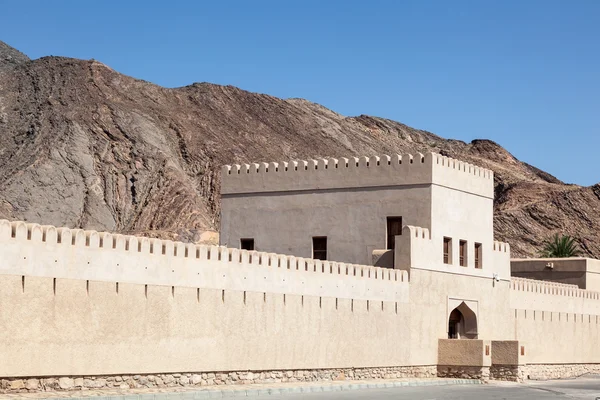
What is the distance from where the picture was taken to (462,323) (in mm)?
32125

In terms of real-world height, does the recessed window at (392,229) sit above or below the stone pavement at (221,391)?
above

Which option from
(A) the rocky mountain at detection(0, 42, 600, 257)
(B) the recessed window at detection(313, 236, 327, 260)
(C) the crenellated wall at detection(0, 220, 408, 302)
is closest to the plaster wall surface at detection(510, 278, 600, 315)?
(B) the recessed window at detection(313, 236, 327, 260)

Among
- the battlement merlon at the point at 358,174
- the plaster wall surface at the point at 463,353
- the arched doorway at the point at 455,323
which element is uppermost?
the battlement merlon at the point at 358,174

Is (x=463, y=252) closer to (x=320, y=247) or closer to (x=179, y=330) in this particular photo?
(x=320, y=247)

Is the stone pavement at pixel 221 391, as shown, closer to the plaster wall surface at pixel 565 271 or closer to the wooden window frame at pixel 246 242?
the wooden window frame at pixel 246 242

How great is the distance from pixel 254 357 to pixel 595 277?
2179 centimetres

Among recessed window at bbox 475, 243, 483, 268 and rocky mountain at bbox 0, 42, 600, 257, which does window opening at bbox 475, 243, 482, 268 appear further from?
rocky mountain at bbox 0, 42, 600, 257

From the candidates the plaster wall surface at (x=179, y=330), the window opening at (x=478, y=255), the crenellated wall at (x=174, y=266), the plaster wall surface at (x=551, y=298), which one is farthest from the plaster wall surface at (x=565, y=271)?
the crenellated wall at (x=174, y=266)

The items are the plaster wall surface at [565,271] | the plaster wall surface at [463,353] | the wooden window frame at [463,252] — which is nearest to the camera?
the plaster wall surface at [463,353]

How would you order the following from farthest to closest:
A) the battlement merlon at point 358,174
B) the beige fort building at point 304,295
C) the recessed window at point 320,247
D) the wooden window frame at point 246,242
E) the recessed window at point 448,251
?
the wooden window frame at point 246,242, the recessed window at point 320,247, the recessed window at point 448,251, the battlement merlon at point 358,174, the beige fort building at point 304,295

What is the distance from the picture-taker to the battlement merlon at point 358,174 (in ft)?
99.6

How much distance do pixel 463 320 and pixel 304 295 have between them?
8425 mm

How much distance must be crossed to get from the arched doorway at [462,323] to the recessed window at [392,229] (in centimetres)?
305

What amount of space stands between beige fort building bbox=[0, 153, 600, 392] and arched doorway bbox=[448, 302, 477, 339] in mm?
66
